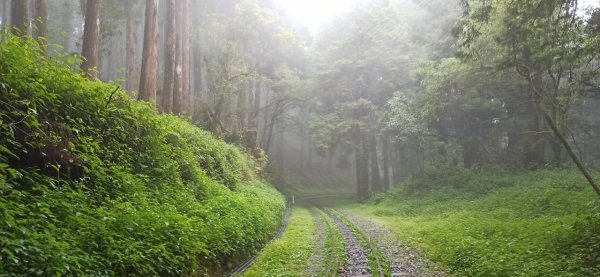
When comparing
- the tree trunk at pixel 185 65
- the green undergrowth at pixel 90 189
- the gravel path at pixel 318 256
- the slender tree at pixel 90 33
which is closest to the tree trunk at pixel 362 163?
the tree trunk at pixel 185 65

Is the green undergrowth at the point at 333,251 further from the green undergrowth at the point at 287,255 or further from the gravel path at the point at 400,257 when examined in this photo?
the gravel path at the point at 400,257

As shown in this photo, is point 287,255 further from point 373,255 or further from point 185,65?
point 185,65

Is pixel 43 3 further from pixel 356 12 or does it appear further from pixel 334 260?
pixel 356 12

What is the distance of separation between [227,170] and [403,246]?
301 inches

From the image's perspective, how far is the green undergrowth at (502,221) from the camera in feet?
29.7

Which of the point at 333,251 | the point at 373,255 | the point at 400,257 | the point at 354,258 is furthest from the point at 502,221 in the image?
the point at 333,251

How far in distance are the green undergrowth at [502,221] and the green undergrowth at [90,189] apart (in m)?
6.23

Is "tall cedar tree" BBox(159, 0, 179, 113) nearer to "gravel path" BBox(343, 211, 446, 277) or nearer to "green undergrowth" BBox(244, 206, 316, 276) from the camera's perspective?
"green undergrowth" BBox(244, 206, 316, 276)

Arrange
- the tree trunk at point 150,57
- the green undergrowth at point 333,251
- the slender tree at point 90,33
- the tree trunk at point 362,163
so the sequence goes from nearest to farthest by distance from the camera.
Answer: the green undergrowth at point 333,251 → the slender tree at point 90,33 → the tree trunk at point 150,57 → the tree trunk at point 362,163

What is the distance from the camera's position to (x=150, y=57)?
15875mm

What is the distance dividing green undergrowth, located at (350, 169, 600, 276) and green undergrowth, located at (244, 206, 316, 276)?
12.1 ft

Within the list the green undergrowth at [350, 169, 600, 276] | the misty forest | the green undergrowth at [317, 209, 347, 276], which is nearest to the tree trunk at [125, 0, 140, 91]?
the misty forest

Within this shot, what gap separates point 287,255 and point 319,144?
847 inches

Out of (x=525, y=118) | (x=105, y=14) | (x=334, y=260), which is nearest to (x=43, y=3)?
(x=105, y=14)
